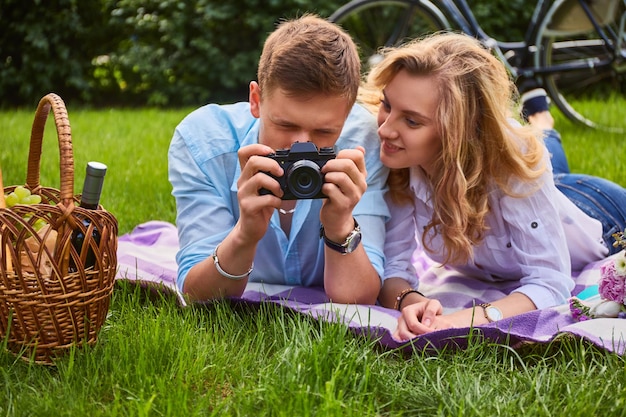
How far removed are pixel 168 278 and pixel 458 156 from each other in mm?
1195

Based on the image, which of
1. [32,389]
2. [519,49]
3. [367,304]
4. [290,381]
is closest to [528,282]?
[367,304]

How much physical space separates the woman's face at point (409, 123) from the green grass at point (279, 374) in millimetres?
667

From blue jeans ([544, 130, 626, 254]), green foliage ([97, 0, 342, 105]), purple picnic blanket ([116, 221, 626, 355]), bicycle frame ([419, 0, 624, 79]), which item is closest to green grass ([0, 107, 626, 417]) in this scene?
purple picnic blanket ([116, 221, 626, 355])

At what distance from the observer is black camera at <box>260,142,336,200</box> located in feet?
7.45

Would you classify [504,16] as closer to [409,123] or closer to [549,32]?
[549,32]

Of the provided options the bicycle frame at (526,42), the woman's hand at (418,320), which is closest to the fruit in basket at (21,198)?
the woman's hand at (418,320)

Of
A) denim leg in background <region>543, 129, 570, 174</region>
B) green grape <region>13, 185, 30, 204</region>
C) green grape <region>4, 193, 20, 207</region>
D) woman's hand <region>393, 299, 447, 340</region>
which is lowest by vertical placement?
woman's hand <region>393, 299, 447, 340</region>

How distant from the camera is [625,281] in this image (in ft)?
8.11

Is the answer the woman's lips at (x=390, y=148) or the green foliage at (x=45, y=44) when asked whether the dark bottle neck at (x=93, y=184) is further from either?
the green foliage at (x=45, y=44)

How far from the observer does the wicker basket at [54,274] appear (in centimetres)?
204

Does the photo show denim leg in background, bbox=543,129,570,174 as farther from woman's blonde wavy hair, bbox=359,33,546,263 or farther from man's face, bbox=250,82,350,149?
man's face, bbox=250,82,350,149

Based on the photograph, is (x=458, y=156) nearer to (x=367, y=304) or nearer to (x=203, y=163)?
(x=367, y=304)

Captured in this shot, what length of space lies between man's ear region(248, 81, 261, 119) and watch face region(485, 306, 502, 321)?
97cm

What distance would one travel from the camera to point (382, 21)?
6438 mm
